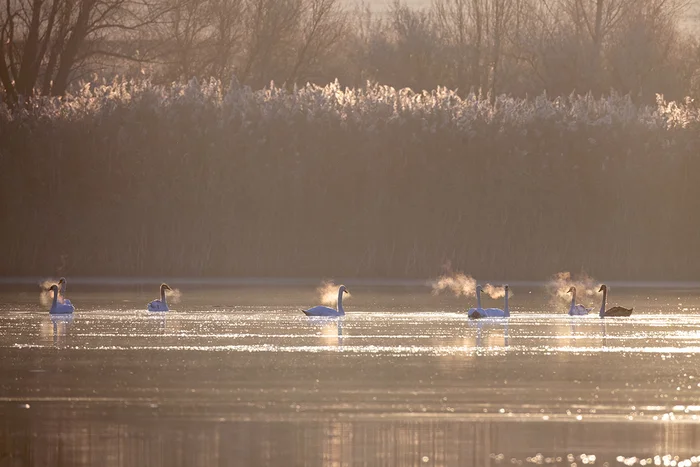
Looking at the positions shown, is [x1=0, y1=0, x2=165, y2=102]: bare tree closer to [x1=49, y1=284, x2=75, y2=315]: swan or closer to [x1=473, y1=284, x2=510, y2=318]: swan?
[x1=49, y1=284, x2=75, y2=315]: swan

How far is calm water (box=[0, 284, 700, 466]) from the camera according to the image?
42.0 feet

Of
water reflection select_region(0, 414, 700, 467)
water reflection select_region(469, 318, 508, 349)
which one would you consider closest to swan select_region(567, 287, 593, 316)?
water reflection select_region(469, 318, 508, 349)

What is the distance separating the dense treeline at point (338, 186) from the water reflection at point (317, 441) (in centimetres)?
2625

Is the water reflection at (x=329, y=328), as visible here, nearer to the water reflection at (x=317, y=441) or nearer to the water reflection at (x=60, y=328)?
the water reflection at (x=60, y=328)

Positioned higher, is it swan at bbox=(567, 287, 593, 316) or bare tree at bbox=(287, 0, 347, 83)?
bare tree at bbox=(287, 0, 347, 83)

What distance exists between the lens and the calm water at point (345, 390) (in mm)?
12812

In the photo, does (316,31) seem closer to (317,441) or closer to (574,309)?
(574,309)

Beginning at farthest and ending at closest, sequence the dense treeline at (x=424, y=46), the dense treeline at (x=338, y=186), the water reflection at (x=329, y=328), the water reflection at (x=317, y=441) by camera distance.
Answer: the dense treeline at (x=424, y=46)
the dense treeline at (x=338, y=186)
the water reflection at (x=329, y=328)
the water reflection at (x=317, y=441)

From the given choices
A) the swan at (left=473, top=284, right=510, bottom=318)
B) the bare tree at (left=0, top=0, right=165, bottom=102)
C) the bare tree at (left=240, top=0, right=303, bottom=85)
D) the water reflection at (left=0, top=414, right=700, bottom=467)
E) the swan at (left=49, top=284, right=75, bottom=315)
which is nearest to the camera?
the water reflection at (left=0, top=414, right=700, bottom=467)

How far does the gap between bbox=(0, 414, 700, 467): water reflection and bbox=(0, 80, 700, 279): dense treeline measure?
26.2m

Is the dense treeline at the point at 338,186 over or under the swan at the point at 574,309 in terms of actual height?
over

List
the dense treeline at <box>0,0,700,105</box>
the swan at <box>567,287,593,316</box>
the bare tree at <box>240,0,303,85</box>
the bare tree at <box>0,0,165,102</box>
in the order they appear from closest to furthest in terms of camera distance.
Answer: the swan at <box>567,287,593,316</box> → the bare tree at <box>0,0,165,102</box> → the dense treeline at <box>0,0,700,105</box> → the bare tree at <box>240,0,303,85</box>

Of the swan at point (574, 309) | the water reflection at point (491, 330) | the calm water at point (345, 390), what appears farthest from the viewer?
the swan at point (574, 309)

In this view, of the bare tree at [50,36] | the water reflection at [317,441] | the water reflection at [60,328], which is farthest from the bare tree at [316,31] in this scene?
the water reflection at [317,441]
